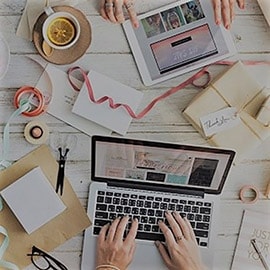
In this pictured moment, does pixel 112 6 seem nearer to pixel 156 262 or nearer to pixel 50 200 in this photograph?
pixel 50 200

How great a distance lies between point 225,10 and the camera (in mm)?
1440

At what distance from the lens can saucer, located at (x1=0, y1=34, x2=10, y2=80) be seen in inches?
56.8

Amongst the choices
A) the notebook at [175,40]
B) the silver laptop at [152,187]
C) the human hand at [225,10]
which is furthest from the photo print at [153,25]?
the silver laptop at [152,187]

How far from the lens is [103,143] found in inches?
57.1

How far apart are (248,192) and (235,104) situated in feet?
0.66

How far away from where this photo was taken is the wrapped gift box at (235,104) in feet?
4.71

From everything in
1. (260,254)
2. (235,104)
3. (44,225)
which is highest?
(235,104)

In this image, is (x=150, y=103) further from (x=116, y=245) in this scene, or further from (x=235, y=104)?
(x=116, y=245)

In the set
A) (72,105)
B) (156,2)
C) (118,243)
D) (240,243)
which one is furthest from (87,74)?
(240,243)

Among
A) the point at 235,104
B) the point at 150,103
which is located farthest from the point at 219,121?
the point at 150,103

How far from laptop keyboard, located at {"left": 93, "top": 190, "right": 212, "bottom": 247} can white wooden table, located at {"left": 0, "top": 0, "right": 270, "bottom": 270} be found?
0.16 feet

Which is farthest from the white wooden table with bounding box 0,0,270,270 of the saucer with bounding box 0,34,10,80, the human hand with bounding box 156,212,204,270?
the human hand with bounding box 156,212,204,270

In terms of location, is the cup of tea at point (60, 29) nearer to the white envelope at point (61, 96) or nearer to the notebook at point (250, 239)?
the white envelope at point (61, 96)

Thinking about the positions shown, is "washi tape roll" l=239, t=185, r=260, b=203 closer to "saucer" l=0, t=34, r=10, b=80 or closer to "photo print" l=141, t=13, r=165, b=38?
"photo print" l=141, t=13, r=165, b=38
